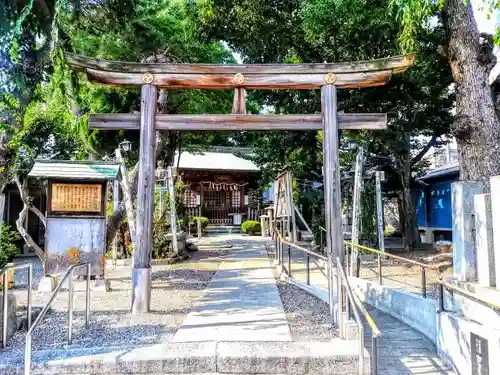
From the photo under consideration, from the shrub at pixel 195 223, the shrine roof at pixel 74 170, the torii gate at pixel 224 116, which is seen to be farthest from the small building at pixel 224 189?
the torii gate at pixel 224 116

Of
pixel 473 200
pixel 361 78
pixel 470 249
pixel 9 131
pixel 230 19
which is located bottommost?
pixel 470 249

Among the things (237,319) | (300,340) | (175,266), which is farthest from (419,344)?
(175,266)

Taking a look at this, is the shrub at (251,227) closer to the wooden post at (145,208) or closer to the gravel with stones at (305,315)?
the gravel with stones at (305,315)

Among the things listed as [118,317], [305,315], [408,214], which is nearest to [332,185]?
[305,315]

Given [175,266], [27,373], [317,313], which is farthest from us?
[175,266]

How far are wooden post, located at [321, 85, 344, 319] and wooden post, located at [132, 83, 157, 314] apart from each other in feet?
8.61

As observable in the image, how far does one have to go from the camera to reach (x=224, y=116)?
6672 millimetres

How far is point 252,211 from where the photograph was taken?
2866 centimetres

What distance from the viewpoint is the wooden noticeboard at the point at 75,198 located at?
8.43 m

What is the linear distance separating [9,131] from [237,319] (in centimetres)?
411

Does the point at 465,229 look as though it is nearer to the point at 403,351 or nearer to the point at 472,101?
the point at 403,351

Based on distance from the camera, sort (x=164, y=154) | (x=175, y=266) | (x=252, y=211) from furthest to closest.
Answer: (x=252, y=211)
(x=164, y=154)
(x=175, y=266)

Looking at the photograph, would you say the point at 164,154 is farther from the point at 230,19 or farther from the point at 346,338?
the point at 346,338

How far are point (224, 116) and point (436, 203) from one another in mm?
16441
